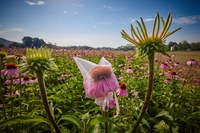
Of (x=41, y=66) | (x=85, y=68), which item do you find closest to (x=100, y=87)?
(x=85, y=68)

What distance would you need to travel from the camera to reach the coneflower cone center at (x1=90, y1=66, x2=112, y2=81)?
0.98 meters

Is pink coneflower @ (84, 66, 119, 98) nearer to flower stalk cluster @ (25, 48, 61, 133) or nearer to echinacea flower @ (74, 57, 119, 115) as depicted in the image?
echinacea flower @ (74, 57, 119, 115)

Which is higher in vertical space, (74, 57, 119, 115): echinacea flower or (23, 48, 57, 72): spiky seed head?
(23, 48, 57, 72): spiky seed head

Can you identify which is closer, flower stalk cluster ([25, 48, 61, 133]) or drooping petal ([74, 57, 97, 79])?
drooping petal ([74, 57, 97, 79])

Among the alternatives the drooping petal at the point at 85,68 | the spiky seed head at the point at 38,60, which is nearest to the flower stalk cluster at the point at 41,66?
the spiky seed head at the point at 38,60

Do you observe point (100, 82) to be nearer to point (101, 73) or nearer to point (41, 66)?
point (101, 73)

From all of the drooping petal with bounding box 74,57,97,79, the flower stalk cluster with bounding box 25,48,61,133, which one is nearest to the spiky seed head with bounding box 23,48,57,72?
the flower stalk cluster with bounding box 25,48,61,133

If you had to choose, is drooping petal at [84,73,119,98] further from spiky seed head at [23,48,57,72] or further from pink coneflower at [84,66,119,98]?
spiky seed head at [23,48,57,72]

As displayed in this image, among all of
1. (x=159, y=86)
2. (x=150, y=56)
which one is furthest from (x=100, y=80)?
(x=159, y=86)

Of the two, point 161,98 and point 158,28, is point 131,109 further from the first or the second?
point 158,28

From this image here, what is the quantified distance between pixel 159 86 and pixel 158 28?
3.81 meters

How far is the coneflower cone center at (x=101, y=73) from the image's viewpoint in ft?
3.21

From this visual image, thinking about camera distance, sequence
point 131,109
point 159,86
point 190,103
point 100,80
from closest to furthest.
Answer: point 100,80
point 131,109
point 190,103
point 159,86

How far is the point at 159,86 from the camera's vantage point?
15.3 feet
